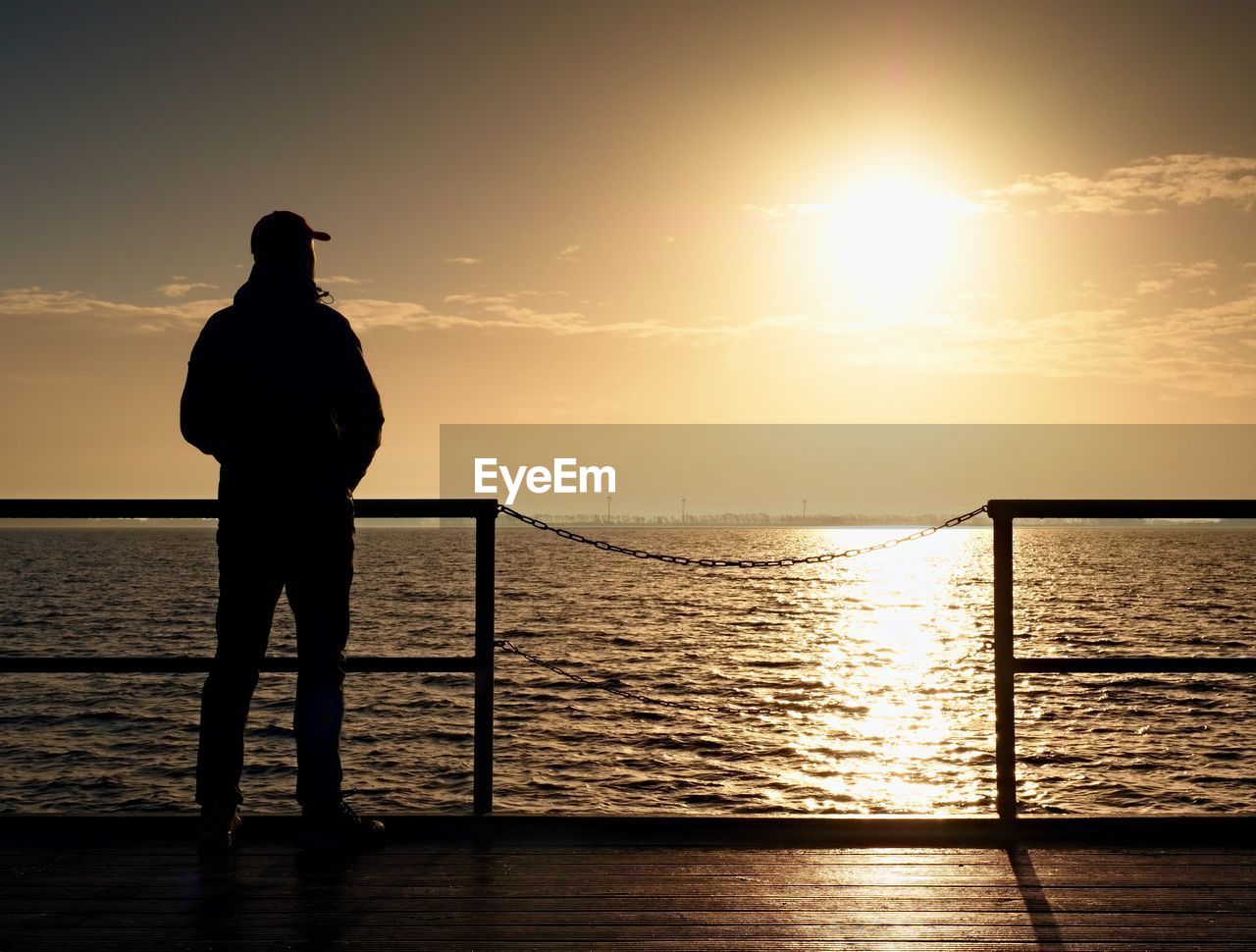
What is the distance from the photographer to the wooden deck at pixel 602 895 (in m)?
3.27

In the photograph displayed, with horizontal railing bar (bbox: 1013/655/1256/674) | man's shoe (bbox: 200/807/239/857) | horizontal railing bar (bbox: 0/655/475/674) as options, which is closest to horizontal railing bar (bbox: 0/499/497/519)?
horizontal railing bar (bbox: 0/655/475/674)

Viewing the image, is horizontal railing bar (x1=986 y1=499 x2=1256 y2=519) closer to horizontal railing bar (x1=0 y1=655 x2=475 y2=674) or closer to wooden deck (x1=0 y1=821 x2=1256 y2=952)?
wooden deck (x1=0 y1=821 x2=1256 y2=952)

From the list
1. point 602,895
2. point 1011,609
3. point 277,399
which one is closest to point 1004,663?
point 1011,609

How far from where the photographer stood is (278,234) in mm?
4062

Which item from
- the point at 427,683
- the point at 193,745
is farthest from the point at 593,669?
the point at 193,745

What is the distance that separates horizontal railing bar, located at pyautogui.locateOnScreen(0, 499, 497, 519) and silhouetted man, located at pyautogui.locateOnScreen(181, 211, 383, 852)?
0.37 meters

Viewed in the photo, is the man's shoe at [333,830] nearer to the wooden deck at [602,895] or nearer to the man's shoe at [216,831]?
the wooden deck at [602,895]

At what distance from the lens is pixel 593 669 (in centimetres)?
2833

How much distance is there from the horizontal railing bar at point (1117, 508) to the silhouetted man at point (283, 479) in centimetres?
254

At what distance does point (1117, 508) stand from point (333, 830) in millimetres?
3303

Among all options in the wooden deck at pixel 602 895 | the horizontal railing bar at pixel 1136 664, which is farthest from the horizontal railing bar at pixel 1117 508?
the wooden deck at pixel 602 895

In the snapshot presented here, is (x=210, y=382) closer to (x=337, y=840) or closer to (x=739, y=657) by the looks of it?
(x=337, y=840)

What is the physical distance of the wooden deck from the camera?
327 centimetres

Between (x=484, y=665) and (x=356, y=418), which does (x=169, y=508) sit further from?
(x=484, y=665)
